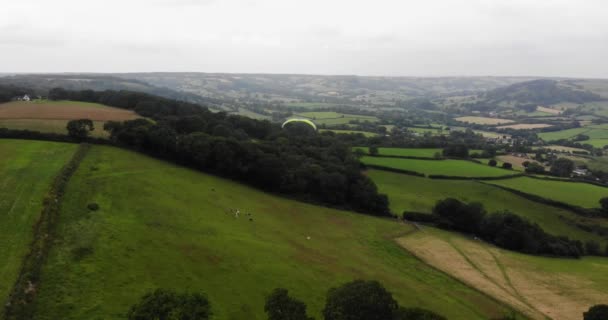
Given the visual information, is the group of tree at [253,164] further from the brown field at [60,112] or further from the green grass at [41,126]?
the brown field at [60,112]

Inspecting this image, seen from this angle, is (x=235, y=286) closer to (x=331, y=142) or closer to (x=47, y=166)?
(x=47, y=166)

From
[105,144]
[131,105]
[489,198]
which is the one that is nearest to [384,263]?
[489,198]

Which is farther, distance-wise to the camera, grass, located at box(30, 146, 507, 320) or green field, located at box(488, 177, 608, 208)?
green field, located at box(488, 177, 608, 208)

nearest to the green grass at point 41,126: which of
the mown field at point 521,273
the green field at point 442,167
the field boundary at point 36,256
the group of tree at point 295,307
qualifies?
the field boundary at point 36,256

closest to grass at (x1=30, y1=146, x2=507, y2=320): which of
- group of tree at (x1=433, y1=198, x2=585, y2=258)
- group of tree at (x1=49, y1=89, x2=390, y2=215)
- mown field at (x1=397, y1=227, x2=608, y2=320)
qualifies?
mown field at (x1=397, y1=227, x2=608, y2=320)

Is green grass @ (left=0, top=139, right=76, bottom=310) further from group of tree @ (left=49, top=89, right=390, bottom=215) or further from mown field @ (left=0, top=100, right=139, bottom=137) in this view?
mown field @ (left=0, top=100, right=139, bottom=137)
